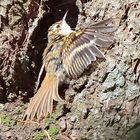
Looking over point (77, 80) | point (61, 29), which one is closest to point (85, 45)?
point (77, 80)

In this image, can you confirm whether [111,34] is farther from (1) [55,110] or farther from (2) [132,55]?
(1) [55,110]

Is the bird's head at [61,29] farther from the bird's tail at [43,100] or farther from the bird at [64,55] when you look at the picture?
the bird's tail at [43,100]

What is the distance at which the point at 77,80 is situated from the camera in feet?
8.05

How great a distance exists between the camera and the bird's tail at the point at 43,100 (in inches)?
99.7

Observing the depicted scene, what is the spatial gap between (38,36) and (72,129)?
27.7 inches

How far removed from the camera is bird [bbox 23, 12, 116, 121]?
7.70 ft

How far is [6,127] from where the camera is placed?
2.55 metres

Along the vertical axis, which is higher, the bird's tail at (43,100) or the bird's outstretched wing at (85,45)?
the bird's outstretched wing at (85,45)

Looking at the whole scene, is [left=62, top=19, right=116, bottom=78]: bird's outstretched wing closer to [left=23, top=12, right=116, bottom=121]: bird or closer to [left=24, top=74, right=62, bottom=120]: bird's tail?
[left=23, top=12, right=116, bottom=121]: bird

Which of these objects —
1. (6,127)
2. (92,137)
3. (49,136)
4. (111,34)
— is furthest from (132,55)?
(6,127)

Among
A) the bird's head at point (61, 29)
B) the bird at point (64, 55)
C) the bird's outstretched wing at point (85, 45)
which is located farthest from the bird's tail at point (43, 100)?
the bird's head at point (61, 29)

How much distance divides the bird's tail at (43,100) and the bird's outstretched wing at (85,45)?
0.51 ft

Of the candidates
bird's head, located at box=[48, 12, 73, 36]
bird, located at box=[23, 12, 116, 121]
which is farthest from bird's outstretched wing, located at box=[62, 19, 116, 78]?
bird's head, located at box=[48, 12, 73, 36]

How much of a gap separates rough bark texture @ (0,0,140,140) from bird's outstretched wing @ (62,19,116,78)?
0.06 m
